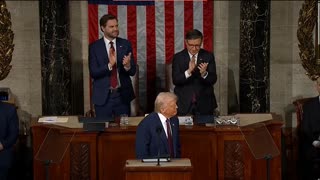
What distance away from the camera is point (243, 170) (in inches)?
367

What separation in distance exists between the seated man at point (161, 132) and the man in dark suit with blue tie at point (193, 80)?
1908mm

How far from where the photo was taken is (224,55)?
12172mm

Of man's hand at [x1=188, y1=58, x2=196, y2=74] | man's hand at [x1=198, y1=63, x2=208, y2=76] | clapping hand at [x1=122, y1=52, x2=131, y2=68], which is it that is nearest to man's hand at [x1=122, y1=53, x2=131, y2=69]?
clapping hand at [x1=122, y1=52, x2=131, y2=68]

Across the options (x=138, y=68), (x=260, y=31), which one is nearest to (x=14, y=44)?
(x=138, y=68)

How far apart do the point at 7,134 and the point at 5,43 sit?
2430mm

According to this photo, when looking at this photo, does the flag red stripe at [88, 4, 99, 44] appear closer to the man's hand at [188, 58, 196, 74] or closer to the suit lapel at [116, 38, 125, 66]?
the suit lapel at [116, 38, 125, 66]

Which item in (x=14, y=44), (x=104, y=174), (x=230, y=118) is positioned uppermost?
(x=14, y=44)

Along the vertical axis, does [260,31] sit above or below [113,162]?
above

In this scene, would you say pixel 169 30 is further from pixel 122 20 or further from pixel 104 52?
pixel 104 52

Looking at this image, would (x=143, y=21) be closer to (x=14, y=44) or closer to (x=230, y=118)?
(x=14, y=44)

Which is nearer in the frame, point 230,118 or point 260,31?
point 230,118

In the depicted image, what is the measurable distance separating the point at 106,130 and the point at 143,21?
3.25 metres

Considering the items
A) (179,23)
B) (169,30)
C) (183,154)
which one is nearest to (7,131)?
(183,154)

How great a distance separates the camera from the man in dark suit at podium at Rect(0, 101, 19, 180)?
9281 mm
